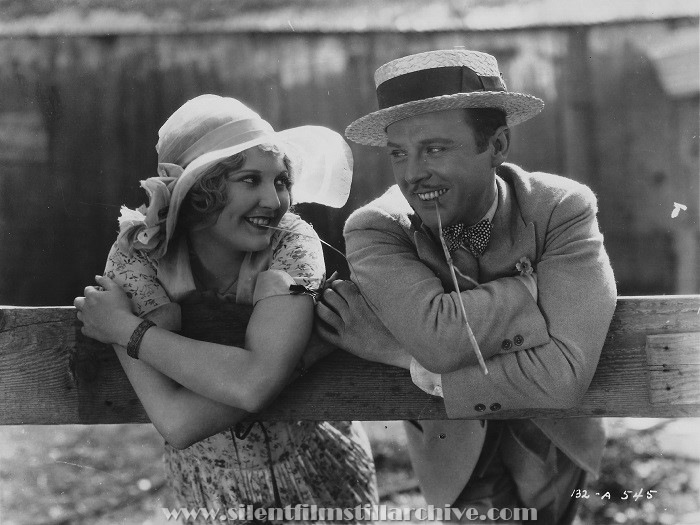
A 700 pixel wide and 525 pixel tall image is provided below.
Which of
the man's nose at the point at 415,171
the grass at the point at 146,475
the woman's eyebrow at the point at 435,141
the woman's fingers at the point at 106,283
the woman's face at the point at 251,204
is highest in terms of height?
the woman's eyebrow at the point at 435,141

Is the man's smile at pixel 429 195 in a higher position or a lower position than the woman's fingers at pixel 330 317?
higher

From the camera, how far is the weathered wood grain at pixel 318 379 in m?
2.17

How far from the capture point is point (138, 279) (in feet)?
7.73

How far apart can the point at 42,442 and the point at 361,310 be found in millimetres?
4157

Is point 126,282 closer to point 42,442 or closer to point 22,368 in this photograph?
point 22,368

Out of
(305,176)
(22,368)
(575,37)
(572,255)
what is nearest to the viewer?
(572,255)

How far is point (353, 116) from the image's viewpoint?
440 cm

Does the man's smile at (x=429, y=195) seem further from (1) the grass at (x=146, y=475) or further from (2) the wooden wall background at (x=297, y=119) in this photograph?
(1) the grass at (x=146, y=475)

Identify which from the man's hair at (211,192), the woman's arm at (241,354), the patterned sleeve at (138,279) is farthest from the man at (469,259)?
the patterned sleeve at (138,279)

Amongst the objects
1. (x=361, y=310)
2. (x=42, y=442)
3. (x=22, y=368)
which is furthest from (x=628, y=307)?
(x=42, y=442)

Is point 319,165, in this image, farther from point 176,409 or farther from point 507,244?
point 176,409

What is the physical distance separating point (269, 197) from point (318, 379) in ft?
1.82

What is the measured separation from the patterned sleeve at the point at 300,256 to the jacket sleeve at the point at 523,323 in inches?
9.4

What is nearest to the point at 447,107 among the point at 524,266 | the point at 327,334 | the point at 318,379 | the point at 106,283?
the point at 524,266
